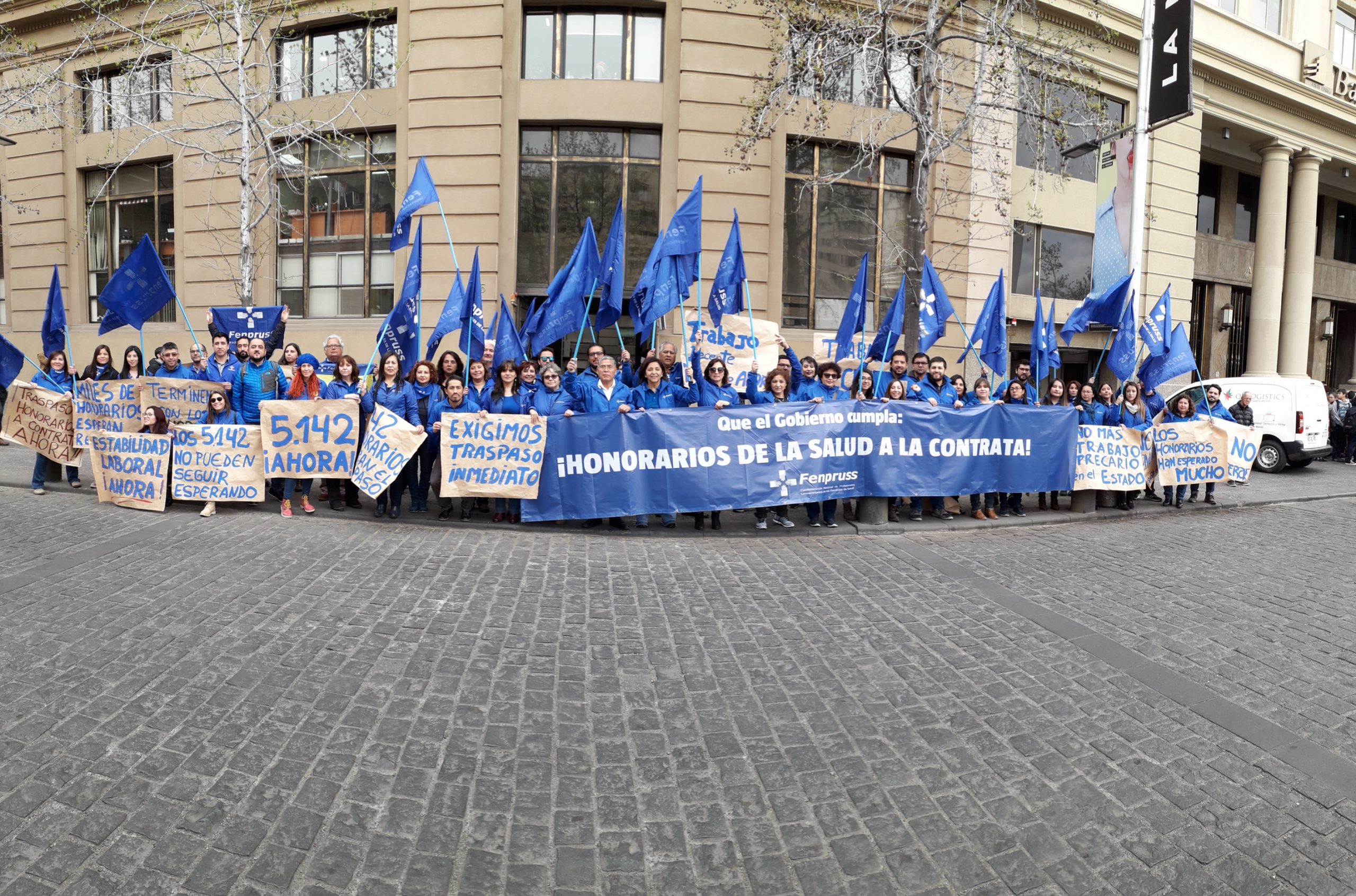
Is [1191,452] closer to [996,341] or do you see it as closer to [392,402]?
[996,341]

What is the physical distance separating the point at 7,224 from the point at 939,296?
24.6 metres

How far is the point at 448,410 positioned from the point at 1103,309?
8.87m

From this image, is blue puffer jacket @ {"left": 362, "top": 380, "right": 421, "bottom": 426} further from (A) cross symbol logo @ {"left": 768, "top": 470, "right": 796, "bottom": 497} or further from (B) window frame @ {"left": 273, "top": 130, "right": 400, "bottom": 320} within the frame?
(B) window frame @ {"left": 273, "top": 130, "right": 400, "bottom": 320}

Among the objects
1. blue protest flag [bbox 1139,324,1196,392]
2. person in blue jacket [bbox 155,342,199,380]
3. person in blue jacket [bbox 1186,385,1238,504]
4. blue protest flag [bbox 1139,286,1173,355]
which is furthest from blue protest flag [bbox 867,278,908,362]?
person in blue jacket [bbox 155,342,199,380]

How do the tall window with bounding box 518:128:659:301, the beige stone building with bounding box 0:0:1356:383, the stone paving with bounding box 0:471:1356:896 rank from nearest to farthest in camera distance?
the stone paving with bounding box 0:471:1356:896
the beige stone building with bounding box 0:0:1356:383
the tall window with bounding box 518:128:659:301

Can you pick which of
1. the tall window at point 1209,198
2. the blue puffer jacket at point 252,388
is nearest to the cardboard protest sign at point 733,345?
the blue puffer jacket at point 252,388

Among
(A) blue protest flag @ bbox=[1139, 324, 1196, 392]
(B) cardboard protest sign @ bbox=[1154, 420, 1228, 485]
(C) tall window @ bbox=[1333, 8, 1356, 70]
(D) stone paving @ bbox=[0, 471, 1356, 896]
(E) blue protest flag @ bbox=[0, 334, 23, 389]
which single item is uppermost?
(C) tall window @ bbox=[1333, 8, 1356, 70]

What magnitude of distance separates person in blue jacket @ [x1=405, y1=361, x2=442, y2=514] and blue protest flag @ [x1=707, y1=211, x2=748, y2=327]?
360cm

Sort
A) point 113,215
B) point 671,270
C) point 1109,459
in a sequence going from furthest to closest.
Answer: point 113,215 → point 1109,459 → point 671,270

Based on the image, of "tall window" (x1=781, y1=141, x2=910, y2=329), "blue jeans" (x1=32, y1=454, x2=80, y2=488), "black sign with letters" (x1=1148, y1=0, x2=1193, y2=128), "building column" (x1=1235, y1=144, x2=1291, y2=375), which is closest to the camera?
"blue jeans" (x1=32, y1=454, x2=80, y2=488)

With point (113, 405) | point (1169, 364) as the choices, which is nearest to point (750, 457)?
point (1169, 364)

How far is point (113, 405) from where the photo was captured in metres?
9.61

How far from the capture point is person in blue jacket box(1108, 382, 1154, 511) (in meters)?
10.7

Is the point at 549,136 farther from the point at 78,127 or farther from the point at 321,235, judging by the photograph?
the point at 78,127
